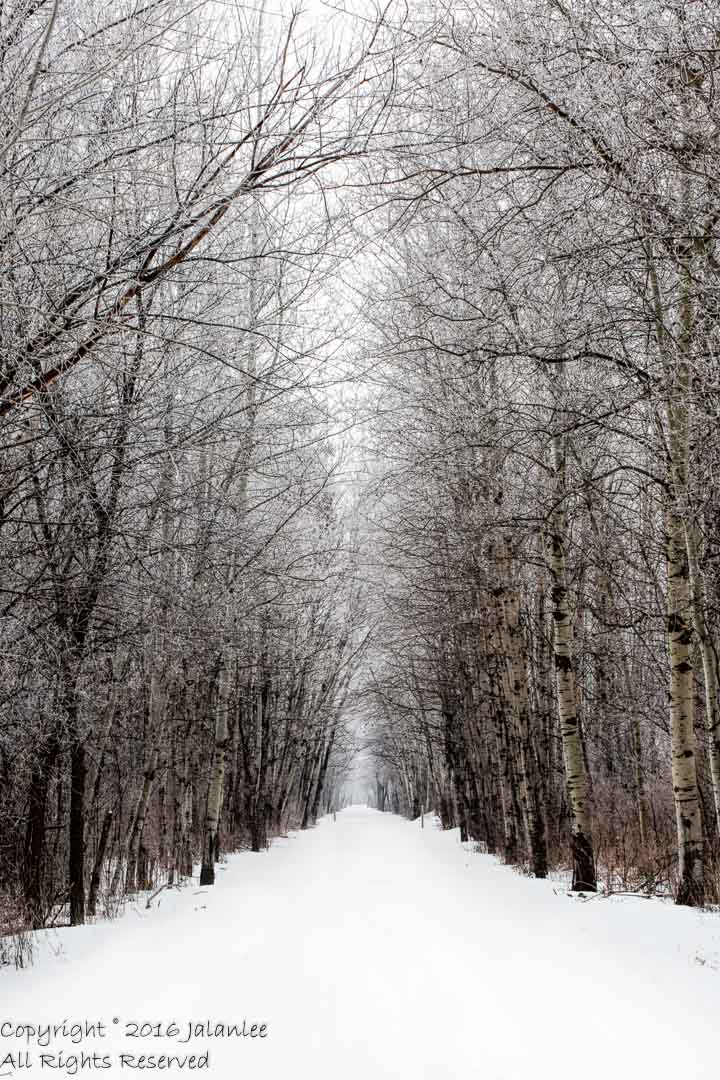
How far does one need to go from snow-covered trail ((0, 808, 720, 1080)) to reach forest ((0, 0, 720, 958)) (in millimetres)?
1393

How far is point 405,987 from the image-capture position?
5.13m

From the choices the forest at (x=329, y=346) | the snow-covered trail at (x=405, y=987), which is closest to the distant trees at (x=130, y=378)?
the forest at (x=329, y=346)

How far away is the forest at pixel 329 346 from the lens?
394 centimetres

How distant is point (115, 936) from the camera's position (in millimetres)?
7078

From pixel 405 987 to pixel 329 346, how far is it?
14.2ft

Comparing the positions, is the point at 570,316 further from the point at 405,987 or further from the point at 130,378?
the point at 405,987

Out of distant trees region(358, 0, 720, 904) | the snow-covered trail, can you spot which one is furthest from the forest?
the snow-covered trail

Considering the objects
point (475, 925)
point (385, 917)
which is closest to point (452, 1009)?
point (475, 925)

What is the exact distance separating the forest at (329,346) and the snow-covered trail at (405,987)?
1.39 m

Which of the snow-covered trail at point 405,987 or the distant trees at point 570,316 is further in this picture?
the distant trees at point 570,316

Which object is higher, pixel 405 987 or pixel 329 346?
pixel 329 346

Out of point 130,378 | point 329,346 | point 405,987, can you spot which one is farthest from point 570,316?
point 405,987

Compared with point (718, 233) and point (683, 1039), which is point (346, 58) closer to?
point (718, 233)

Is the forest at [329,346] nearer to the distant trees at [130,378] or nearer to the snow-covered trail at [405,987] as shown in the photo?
the distant trees at [130,378]
